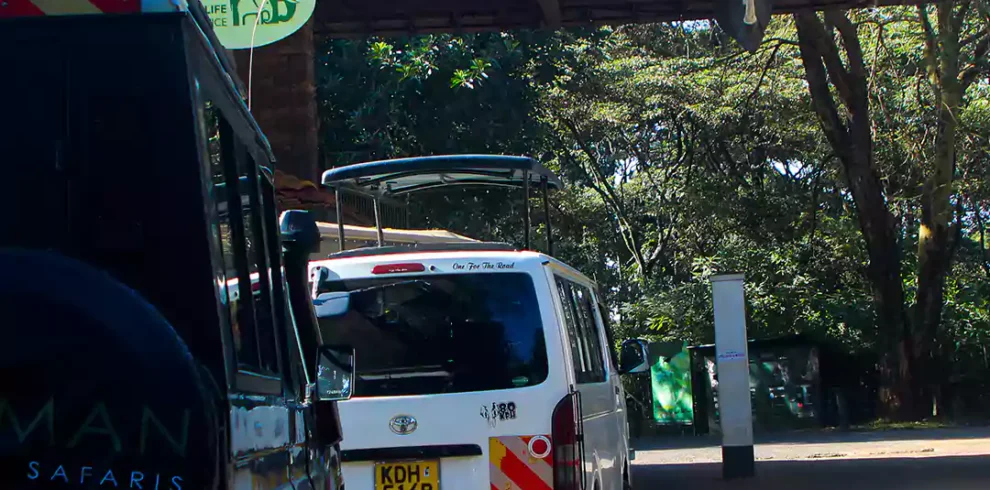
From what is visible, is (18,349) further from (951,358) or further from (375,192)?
(951,358)

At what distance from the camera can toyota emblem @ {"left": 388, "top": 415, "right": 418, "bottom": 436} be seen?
600 cm

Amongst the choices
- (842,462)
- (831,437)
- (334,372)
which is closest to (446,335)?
(334,372)

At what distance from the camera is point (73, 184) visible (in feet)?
7.77

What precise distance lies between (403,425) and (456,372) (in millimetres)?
373

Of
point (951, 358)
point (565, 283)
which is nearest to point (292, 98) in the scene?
point (565, 283)

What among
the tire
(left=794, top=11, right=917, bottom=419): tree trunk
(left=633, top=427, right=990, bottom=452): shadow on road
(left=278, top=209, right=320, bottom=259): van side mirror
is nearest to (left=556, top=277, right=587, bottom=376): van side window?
(left=278, top=209, right=320, bottom=259): van side mirror

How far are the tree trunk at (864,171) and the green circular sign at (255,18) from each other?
13.0 m

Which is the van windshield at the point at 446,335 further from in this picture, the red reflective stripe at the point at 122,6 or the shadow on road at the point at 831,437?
the shadow on road at the point at 831,437

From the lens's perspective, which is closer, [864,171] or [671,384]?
[864,171]

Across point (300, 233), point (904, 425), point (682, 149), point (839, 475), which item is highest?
point (682, 149)

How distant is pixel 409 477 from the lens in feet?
19.6

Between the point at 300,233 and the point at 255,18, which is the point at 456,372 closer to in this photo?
the point at 300,233

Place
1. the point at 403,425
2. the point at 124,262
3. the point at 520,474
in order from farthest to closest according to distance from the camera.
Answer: the point at 403,425 → the point at 520,474 → the point at 124,262

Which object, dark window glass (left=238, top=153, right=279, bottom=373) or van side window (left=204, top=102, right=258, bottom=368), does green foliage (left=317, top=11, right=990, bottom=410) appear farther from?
van side window (left=204, top=102, right=258, bottom=368)
